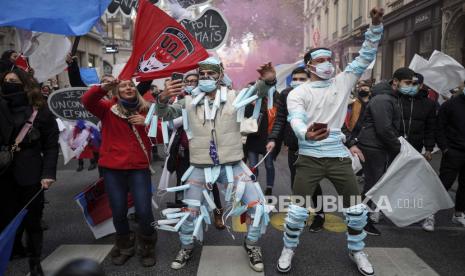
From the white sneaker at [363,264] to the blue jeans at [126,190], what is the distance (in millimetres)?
1865

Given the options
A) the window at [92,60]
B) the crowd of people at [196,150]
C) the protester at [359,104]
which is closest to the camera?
the crowd of people at [196,150]

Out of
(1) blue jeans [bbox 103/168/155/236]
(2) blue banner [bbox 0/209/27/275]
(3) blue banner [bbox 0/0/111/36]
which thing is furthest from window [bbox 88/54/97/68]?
(2) blue banner [bbox 0/209/27/275]

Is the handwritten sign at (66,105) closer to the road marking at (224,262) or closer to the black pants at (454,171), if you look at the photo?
the road marking at (224,262)

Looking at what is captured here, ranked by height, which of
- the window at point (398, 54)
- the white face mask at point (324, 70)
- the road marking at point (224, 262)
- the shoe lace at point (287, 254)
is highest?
the window at point (398, 54)

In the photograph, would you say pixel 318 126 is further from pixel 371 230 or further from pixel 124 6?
pixel 124 6

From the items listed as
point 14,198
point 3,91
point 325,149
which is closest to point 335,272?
point 325,149

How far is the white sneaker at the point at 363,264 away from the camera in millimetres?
3463

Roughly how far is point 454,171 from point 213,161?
301 cm

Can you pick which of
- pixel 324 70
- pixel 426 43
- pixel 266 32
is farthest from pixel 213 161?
pixel 266 32

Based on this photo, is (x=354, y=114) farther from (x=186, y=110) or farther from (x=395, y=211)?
(x=186, y=110)

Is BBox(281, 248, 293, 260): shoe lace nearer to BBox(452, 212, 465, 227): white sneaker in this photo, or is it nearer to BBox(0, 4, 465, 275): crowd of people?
BBox(0, 4, 465, 275): crowd of people

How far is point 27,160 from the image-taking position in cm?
346

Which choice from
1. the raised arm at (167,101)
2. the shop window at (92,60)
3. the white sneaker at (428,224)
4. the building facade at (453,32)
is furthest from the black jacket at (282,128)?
the shop window at (92,60)

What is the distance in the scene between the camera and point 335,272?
359 cm
